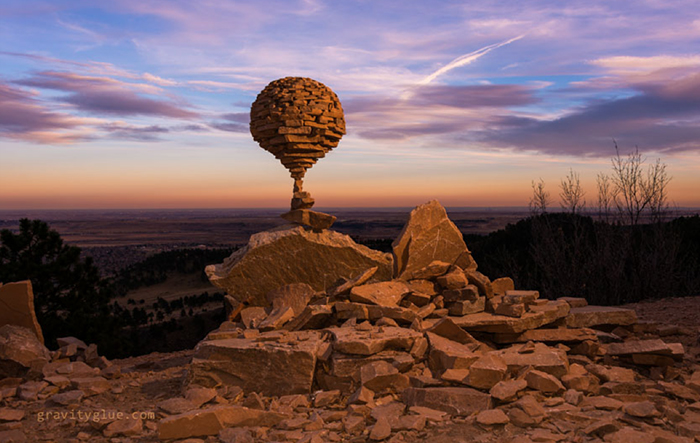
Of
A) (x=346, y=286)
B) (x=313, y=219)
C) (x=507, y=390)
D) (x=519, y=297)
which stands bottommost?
(x=507, y=390)

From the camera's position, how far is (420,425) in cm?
487

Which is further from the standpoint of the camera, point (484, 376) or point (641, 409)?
point (484, 376)

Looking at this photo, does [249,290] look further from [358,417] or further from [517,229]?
[517,229]

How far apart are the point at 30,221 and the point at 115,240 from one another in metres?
65.3

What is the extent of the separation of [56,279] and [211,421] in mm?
11697

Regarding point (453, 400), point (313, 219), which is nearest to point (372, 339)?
point (453, 400)

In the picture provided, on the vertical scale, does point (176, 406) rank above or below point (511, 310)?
below

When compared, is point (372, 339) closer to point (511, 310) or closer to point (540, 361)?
point (540, 361)

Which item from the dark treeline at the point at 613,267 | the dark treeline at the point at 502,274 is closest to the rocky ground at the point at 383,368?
the dark treeline at the point at 502,274

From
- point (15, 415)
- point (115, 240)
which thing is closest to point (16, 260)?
point (15, 415)

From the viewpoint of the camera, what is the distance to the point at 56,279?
1442cm

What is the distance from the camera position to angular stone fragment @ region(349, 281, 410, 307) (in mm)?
7764

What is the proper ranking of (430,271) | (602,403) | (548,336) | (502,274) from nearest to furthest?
(602,403) < (548,336) < (430,271) < (502,274)

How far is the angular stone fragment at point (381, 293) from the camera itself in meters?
7.76
